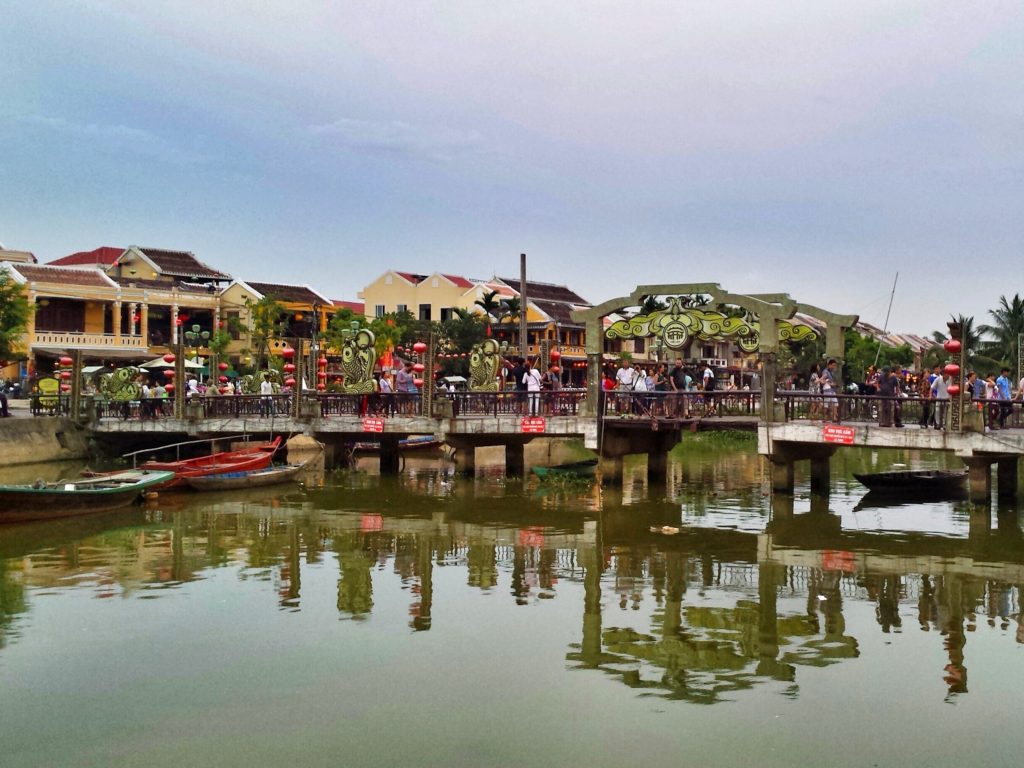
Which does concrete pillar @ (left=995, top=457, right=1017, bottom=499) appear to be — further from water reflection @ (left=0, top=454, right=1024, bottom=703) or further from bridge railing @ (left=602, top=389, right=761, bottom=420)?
bridge railing @ (left=602, top=389, right=761, bottom=420)

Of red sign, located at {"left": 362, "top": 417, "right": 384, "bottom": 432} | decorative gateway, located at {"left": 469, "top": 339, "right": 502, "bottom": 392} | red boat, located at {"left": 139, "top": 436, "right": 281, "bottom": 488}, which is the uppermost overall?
decorative gateway, located at {"left": 469, "top": 339, "right": 502, "bottom": 392}

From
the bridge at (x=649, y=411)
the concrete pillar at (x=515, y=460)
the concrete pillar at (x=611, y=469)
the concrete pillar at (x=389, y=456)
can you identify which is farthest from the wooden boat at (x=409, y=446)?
the concrete pillar at (x=611, y=469)

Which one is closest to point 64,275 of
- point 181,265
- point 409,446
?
point 181,265

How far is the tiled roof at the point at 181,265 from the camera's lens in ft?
171

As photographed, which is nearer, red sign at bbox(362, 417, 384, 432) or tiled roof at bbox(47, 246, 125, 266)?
red sign at bbox(362, 417, 384, 432)

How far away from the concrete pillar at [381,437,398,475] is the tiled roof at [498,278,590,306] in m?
32.8

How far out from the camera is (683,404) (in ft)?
75.9

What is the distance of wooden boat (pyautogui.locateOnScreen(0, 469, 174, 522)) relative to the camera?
60.9ft

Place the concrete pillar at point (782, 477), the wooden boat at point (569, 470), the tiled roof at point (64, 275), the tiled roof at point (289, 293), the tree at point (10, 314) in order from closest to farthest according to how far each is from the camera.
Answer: the concrete pillar at point (782, 477) → the wooden boat at point (569, 470) → the tree at point (10, 314) → the tiled roof at point (64, 275) → the tiled roof at point (289, 293)

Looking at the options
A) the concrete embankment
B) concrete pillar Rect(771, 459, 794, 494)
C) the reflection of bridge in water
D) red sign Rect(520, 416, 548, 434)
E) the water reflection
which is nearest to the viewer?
the reflection of bridge in water

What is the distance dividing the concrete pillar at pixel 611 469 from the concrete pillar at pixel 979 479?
799cm

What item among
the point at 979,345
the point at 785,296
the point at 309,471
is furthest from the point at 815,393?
the point at 979,345

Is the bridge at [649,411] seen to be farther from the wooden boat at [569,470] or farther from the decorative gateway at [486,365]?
the wooden boat at [569,470]

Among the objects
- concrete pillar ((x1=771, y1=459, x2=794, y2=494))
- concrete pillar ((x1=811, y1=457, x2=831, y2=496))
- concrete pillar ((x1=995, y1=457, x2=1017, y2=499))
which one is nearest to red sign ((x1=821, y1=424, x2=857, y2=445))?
concrete pillar ((x1=771, y1=459, x2=794, y2=494))
